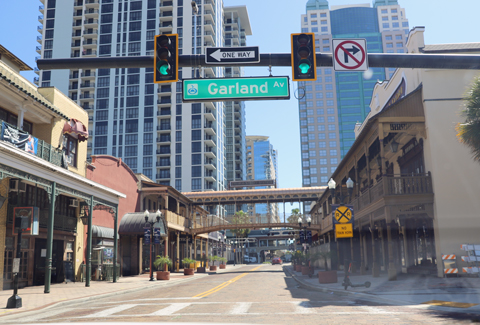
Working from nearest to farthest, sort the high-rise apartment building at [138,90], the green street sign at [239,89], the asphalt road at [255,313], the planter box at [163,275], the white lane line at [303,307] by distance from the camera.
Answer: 1. the asphalt road at [255,313]
2. the green street sign at [239,89]
3. the white lane line at [303,307]
4. the planter box at [163,275]
5. the high-rise apartment building at [138,90]

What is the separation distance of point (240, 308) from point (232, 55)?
7095mm

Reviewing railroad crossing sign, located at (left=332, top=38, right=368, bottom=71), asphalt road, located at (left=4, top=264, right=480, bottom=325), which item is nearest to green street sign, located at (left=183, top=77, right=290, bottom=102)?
railroad crossing sign, located at (left=332, top=38, right=368, bottom=71)

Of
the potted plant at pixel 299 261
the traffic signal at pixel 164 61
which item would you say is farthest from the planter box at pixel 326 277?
the potted plant at pixel 299 261

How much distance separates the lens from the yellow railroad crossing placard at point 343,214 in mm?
20266

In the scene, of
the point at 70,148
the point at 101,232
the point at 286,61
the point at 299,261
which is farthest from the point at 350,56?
the point at 299,261

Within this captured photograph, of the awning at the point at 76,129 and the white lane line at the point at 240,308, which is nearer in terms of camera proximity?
the white lane line at the point at 240,308

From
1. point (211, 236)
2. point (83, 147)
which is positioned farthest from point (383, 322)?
point (211, 236)

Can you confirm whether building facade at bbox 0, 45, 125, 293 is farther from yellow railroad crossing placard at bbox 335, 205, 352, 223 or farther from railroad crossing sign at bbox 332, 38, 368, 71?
yellow railroad crossing placard at bbox 335, 205, 352, 223

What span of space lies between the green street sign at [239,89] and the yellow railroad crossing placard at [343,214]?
1058 cm

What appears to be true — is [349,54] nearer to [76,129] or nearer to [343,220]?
[343,220]

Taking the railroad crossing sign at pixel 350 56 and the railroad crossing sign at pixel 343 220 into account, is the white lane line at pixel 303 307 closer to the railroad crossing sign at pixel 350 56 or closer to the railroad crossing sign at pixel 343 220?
the railroad crossing sign at pixel 350 56

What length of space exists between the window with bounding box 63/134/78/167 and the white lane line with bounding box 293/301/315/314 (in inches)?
711

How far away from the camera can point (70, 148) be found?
27516mm

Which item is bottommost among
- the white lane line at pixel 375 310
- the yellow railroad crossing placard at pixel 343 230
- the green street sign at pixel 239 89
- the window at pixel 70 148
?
the white lane line at pixel 375 310
